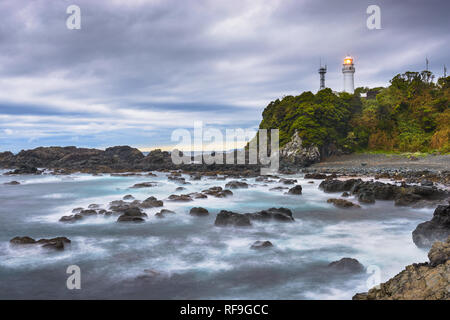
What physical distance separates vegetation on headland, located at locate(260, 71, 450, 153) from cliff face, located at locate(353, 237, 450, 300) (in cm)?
3356

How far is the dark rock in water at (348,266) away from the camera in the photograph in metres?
6.51

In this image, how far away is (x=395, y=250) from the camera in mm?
8086

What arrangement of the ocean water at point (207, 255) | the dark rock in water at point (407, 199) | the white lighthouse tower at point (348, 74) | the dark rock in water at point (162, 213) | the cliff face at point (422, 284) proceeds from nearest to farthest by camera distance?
the cliff face at point (422, 284) < the ocean water at point (207, 255) < the dark rock in water at point (162, 213) < the dark rock in water at point (407, 199) < the white lighthouse tower at point (348, 74)

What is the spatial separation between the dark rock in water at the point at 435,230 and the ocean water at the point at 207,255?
316 mm

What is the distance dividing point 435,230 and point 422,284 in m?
4.58

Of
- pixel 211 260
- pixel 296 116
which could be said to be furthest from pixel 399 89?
pixel 211 260

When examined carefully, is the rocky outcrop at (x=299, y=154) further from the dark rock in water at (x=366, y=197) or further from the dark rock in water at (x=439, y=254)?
the dark rock in water at (x=439, y=254)

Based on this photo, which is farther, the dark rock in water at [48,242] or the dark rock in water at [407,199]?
the dark rock in water at [407,199]

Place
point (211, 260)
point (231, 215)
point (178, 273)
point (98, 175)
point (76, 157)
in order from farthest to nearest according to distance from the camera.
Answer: point (76, 157) → point (98, 175) → point (231, 215) → point (211, 260) → point (178, 273)

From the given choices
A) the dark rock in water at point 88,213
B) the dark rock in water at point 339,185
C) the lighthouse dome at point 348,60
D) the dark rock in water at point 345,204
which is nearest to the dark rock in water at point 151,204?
the dark rock in water at point 88,213

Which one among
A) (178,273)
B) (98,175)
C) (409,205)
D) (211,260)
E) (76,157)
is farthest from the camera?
(76,157)
